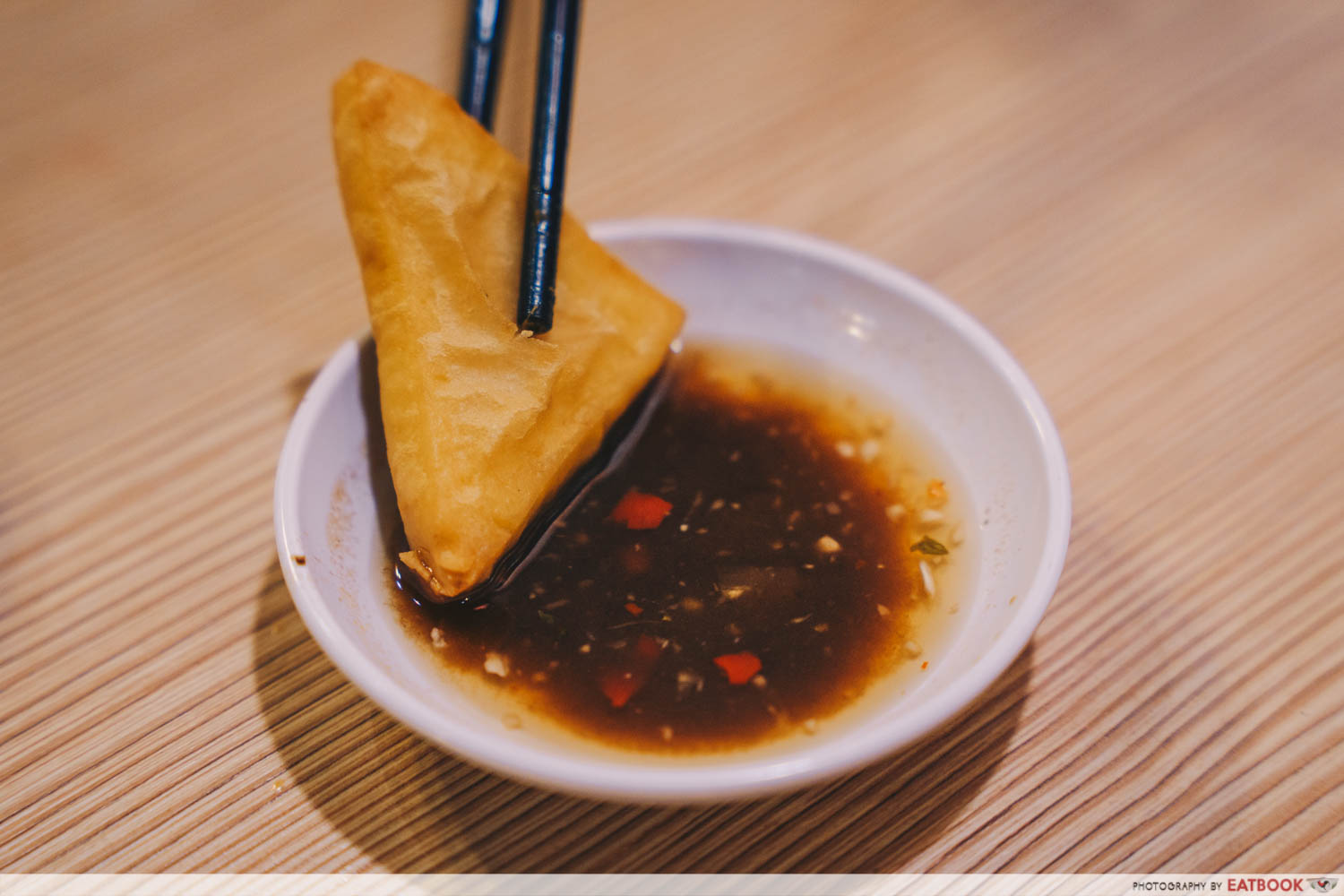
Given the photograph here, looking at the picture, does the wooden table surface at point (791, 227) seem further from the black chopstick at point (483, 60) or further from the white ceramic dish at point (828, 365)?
the black chopstick at point (483, 60)

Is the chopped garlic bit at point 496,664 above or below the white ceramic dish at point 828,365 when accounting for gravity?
below

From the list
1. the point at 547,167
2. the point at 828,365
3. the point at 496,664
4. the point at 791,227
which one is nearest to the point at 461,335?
the point at 547,167

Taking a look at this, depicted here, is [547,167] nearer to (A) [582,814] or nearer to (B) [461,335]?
(B) [461,335]

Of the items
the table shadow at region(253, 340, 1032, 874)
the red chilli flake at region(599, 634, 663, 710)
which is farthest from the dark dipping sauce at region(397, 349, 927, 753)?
the table shadow at region(253, 340, 1032, 874)

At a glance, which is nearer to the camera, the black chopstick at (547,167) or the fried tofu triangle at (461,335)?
the fried tofu triangle at (461,335)

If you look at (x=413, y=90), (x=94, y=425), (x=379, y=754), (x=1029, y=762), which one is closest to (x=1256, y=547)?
(x=1029, y=762)

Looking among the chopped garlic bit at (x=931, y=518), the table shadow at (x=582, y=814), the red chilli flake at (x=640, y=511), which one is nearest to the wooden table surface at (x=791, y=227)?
the table shadow at (x=582, y=814)
